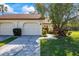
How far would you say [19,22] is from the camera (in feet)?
28.6

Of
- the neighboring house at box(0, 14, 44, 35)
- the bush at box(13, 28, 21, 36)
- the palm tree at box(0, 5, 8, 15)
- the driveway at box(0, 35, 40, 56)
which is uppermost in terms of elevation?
the palm tree at box(0, 5, 8, 15)

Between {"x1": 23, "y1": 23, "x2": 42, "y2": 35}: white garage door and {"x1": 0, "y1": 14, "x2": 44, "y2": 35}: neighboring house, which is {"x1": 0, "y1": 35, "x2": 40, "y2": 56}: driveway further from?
{"x1": 0, "y1": 14, "x2": 44, "y2": 35}: neighboring house

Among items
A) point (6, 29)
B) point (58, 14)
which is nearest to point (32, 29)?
point (6, 29)

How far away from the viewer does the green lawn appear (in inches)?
333

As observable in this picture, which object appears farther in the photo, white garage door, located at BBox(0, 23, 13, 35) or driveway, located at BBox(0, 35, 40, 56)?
white garage door, located at BBox(0, 23, 13, 35)

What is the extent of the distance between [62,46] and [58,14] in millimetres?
1070

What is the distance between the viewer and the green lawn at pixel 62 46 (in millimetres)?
8453

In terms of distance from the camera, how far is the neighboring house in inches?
338

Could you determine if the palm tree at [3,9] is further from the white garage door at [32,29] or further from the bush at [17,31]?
the white garage door at [32,29]

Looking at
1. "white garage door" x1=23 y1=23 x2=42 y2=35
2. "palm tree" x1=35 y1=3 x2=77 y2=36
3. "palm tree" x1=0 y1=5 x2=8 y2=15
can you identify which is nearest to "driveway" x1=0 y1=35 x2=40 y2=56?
"white garage door" x1=23 y1=23 x2=42 y2=35

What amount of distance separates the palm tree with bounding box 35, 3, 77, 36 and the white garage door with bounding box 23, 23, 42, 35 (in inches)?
19.3

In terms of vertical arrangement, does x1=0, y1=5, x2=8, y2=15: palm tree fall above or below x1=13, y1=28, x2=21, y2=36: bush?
above

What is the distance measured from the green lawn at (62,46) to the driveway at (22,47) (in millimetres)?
244

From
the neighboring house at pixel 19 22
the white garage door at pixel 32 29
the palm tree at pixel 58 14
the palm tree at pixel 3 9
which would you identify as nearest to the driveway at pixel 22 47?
the white garage door at pixel 32 29
